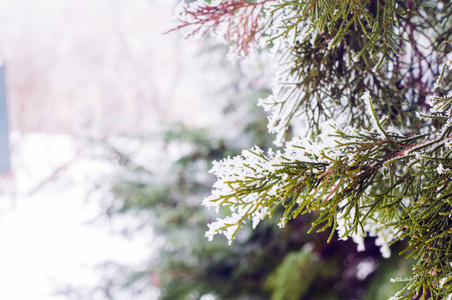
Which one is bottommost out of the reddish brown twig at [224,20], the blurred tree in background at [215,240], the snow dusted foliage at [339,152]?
the snow dusted foliage at [339,152]

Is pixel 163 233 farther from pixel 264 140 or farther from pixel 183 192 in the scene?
pixel 264 140

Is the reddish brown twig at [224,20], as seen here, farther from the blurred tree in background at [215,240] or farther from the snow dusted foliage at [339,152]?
the blurred tree in background at [215,240]

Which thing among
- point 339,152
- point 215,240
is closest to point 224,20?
point 339,152

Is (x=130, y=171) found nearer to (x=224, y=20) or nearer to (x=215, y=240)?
(x=215, y=240)

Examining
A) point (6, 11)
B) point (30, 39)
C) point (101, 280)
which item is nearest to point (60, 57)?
point (30, 39)

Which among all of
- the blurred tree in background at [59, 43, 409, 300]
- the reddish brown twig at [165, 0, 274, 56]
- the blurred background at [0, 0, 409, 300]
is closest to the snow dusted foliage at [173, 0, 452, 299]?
the reddish brown twig at [165, 0, 274, 56]

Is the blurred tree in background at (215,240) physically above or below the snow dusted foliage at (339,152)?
above

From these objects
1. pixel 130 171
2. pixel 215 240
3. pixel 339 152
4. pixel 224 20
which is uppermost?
pixel 130 171

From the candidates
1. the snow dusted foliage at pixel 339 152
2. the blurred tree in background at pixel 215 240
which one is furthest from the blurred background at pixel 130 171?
the snow dusted foliage at pixel 339 152

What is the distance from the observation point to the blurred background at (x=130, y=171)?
7.27 ft

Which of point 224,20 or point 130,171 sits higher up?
point 130,171

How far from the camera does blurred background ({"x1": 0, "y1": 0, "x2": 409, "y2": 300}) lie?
2217mm

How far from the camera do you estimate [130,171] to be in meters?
2.70

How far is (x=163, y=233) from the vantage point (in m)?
2.62
